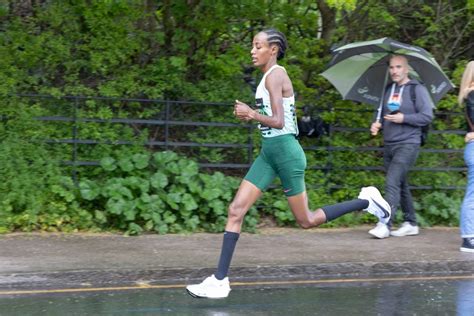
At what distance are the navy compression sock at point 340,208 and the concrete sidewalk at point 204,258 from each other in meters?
0.89

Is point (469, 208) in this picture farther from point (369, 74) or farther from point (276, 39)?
point (276, 39)

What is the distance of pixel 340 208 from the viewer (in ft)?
25.7

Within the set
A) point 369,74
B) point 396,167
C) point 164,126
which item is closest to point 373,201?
point 396,167

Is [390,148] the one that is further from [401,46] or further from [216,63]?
[216,63]

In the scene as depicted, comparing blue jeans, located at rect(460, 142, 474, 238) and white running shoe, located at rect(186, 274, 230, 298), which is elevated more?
blue jeans, located at rect(460, 142, 474, 238)

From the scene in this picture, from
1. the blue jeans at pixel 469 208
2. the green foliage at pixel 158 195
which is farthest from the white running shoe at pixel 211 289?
the blue jeans at pixel 469 208

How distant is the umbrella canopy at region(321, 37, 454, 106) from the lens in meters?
10.4

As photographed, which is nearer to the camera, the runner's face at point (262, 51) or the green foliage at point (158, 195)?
the runner's face at point (262, 51)

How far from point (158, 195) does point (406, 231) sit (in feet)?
9.75

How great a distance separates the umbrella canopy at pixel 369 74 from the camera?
1036 centimetres

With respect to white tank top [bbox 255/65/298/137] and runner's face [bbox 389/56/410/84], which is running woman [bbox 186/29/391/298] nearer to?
white tank top [bbox 255/65/298/137]

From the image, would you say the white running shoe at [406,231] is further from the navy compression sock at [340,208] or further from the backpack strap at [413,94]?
the navy compression sock at [340,208]

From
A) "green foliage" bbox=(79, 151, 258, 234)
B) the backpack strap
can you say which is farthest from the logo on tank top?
the backpack strap

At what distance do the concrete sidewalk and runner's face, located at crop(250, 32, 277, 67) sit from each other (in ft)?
7.04
